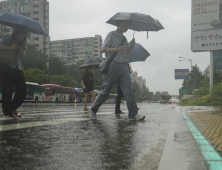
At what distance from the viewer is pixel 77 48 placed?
470ft

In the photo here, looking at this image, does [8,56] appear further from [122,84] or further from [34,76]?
[34,76]

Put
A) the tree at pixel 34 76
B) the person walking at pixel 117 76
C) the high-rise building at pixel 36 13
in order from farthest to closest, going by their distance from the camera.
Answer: the high-rise building at pixel 36 13 → the tree at pixel 34 76 → the person walking at pixel 117 76

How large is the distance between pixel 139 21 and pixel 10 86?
3019mm

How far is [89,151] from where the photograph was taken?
2.48m

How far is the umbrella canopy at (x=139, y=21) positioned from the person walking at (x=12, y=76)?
2.01 m

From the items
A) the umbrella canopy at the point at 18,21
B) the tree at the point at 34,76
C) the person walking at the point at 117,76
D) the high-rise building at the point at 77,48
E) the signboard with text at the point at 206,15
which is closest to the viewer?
the umbrella canopy at the point at 18,21

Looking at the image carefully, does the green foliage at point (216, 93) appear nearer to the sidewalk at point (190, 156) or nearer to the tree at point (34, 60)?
the sidewalk at point (190, 156)

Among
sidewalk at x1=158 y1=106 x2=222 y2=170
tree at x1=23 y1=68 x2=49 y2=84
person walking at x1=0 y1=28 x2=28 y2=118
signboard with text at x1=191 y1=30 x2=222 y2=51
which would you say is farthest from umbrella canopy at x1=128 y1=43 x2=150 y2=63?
tree at x1=23 y1=68 x2=49 y2=84

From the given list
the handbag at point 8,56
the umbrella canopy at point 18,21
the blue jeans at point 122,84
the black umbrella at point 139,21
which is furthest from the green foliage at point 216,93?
the handbag at point 8,56

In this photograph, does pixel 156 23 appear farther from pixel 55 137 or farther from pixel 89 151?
pixel 89 151

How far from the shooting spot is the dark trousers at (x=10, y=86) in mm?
5281

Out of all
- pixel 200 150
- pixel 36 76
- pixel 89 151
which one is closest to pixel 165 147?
pixel 200 150

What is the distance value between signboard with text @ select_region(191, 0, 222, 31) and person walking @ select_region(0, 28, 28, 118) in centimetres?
2407

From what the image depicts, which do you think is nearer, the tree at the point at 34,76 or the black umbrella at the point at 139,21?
the black umbrella at the point at 139,21
